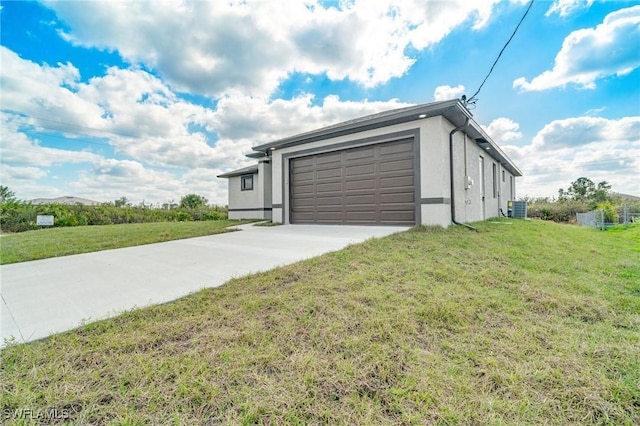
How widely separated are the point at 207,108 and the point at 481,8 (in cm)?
1055

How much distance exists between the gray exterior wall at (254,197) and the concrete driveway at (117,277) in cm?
731

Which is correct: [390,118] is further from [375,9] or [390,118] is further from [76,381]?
[76,381]

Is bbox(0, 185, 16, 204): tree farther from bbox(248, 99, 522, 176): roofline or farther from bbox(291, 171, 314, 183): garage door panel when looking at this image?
bbox(291, 171, 314, 183): garage door panel

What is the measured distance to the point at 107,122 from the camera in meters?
12.5

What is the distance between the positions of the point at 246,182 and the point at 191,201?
30.6 ft

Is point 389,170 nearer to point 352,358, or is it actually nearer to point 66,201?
point 352,358

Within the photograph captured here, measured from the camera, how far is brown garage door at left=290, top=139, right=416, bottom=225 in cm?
715

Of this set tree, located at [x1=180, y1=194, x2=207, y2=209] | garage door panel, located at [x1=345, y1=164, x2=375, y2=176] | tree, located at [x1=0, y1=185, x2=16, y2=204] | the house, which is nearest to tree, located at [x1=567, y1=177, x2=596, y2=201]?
the house

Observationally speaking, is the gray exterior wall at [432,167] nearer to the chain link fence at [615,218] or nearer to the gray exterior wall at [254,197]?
the gray exterior wall at [254,197]

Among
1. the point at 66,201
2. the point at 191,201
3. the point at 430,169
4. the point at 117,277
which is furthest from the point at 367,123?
the point at 191,201

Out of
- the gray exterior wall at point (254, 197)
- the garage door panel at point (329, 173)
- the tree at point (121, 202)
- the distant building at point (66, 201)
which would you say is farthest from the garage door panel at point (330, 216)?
the tree at point (121, 202)

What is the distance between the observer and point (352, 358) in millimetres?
1695

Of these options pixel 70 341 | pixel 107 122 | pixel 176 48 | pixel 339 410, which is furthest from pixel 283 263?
pixel 107 122

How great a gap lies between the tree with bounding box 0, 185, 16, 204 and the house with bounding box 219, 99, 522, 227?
530 inches
